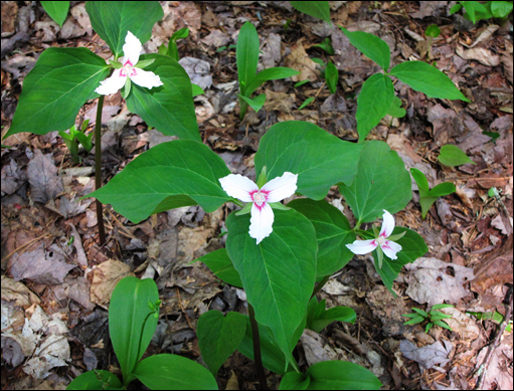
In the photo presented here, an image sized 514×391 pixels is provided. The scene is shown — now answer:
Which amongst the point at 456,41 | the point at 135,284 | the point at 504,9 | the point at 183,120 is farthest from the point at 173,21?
the point at 504,9

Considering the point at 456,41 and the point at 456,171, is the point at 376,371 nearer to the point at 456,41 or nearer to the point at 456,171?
the point at 456,171

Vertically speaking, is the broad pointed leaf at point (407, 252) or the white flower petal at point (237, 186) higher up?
the white flower petal at point (237, 186)

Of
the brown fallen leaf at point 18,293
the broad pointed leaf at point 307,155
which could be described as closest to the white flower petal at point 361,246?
the broad pointed leaf at point 307,155

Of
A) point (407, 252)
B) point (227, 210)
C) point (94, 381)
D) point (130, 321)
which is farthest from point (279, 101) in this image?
point (94, 381)

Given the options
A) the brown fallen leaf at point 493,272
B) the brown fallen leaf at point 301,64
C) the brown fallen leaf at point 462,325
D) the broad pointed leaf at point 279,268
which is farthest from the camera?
the brown fallen leaf at point 301,64

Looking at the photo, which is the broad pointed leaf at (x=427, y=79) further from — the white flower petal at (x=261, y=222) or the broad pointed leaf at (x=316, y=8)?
the white flower petal at (x=261, y=222)
